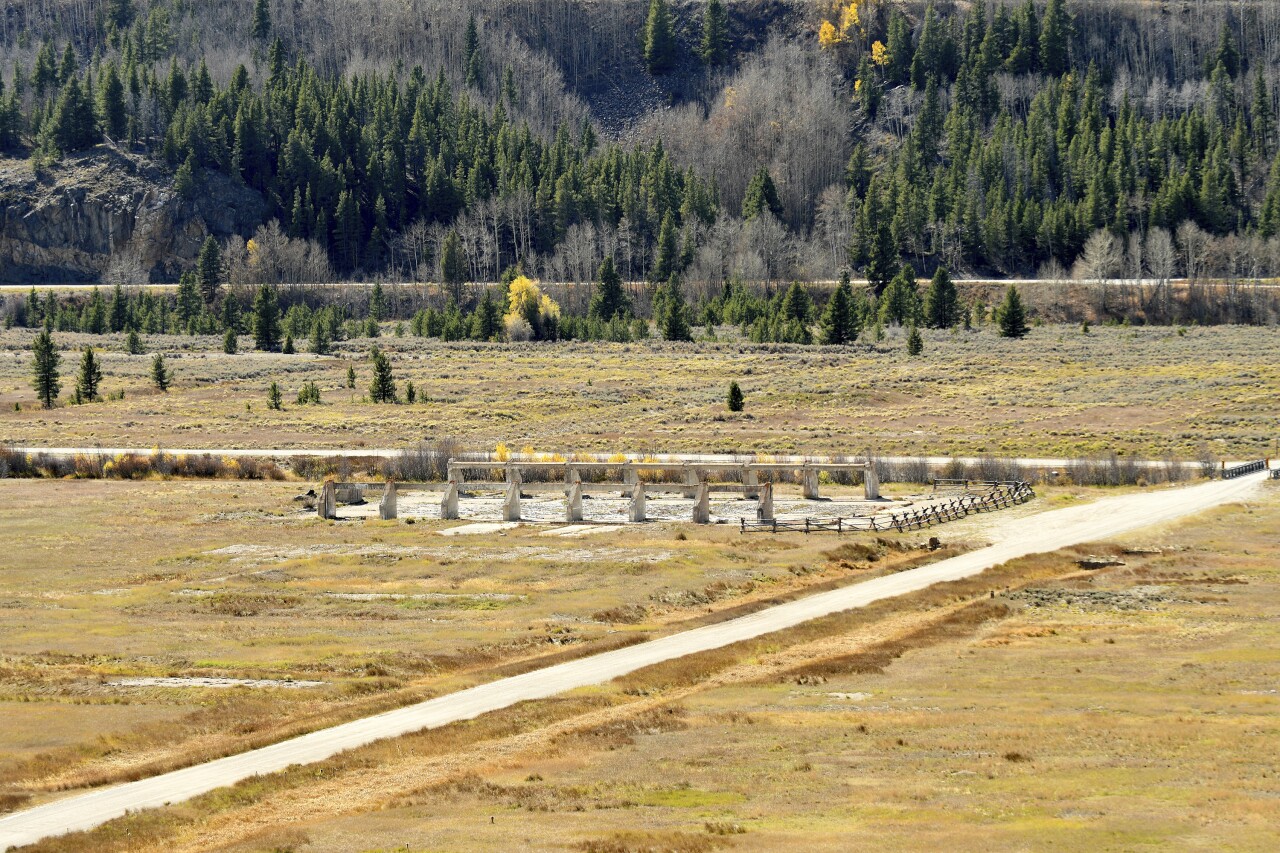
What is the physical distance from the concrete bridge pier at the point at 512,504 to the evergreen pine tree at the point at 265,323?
105798 millimetres

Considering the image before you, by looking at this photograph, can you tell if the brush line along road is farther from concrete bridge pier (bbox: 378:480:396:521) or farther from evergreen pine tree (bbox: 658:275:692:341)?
evergreen pine tree (bbox: 658:275:692:341)

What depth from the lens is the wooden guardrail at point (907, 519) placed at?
71.6m

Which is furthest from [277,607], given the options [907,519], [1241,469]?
[1241,469]

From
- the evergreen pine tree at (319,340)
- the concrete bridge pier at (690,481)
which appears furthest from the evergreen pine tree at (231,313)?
the concrete bridge pier at (690,481)

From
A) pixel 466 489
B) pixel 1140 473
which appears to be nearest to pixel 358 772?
pixel 466 489

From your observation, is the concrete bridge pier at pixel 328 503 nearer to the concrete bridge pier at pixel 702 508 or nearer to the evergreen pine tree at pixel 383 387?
the concrete bridge pier at pixel 702 508

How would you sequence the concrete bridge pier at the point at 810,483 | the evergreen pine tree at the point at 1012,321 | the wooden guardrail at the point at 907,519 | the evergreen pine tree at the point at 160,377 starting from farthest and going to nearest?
the evergreen pine tree at the point at 1012,321
the evergreen pine tree at the point at 160,377
the concrete bridge pier at the point at 810,483
the wooden guardrail at the point at 907,519

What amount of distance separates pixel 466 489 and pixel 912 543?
29256 mm

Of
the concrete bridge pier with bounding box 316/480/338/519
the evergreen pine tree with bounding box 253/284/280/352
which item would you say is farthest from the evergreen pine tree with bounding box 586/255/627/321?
the concrete bridge pier with bounding box 316/480/338/519

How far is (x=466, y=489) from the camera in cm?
8806

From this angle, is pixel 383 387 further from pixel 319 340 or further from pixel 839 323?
pixel 839 323

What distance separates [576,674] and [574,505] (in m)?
33.5

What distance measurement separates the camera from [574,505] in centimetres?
7694

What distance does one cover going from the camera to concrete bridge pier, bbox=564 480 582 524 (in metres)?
76.6
